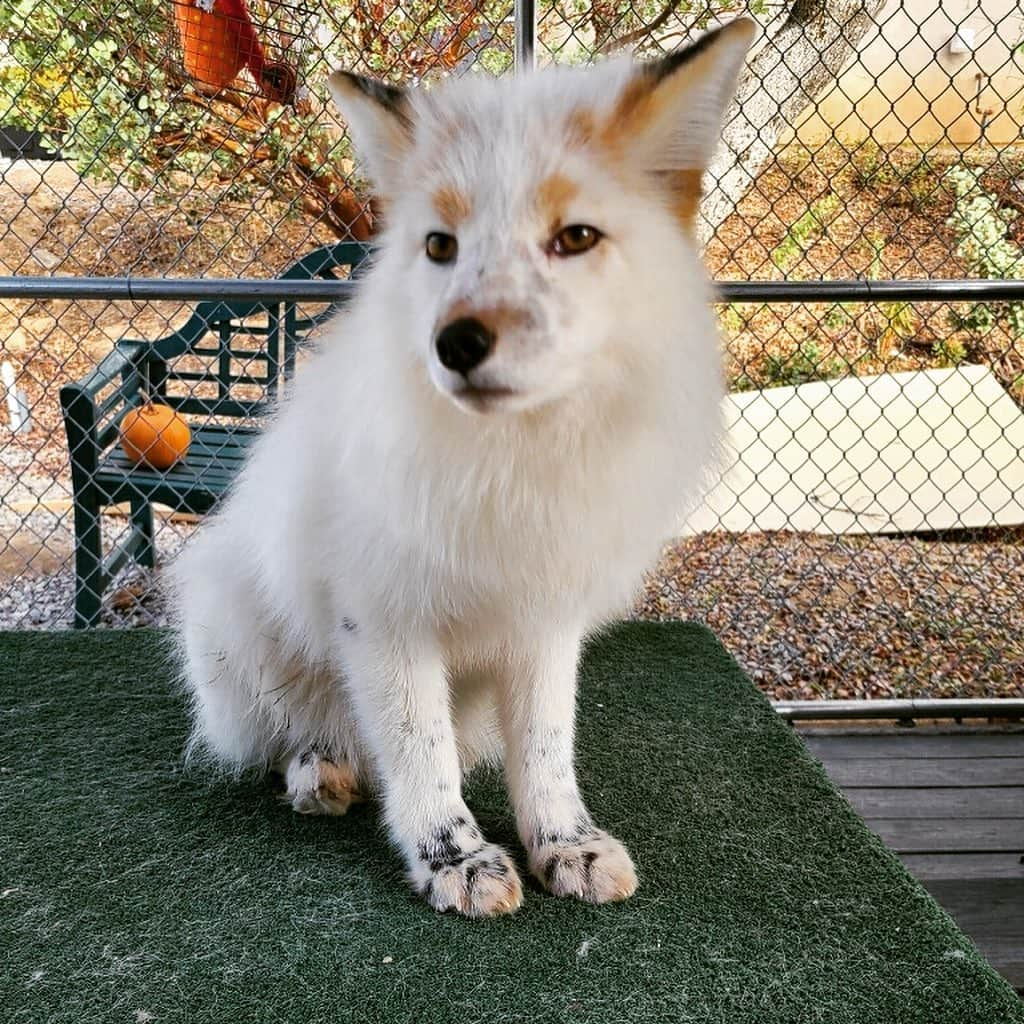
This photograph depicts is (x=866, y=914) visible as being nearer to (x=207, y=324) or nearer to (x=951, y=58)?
(x=207, y=324)

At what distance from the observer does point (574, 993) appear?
129 cm

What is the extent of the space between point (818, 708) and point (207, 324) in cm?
280

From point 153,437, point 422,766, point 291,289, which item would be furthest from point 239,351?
point 422,766

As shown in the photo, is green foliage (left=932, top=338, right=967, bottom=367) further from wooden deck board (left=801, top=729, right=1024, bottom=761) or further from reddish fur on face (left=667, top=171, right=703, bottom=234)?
reddish fur on face (left=667, top=171, right=703, bottom=234)

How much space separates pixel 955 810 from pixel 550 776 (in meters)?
1.39

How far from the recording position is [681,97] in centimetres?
124

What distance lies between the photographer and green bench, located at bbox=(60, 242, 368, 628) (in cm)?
359

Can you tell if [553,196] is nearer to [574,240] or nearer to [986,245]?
[574,240]

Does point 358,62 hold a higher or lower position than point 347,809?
higher

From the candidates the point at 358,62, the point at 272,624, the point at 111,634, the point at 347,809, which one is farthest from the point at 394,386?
the point at 358,62

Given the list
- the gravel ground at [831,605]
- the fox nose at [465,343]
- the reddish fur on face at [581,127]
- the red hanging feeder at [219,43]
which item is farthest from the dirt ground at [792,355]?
the fox nose at [465,343]

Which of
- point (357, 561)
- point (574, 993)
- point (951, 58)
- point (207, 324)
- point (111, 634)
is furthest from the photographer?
point (951, 58)

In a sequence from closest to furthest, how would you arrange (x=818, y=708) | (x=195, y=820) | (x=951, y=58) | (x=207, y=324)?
1. (x=195, y=820)
2. (x=818, y=708)
3. (x=207, y=324)
4. (x=951, y=58)

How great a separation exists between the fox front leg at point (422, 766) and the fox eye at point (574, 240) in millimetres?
635
